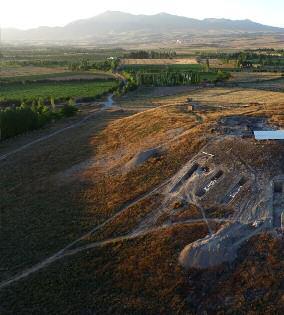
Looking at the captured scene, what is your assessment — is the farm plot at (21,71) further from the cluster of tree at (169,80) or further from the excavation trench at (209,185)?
the excavation trench at (209,185)

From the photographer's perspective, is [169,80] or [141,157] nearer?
[141,157]

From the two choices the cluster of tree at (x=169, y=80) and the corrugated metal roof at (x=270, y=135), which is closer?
the corrugated metal roof at (x=270, y=135)

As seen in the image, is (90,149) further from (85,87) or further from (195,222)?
(85,87)

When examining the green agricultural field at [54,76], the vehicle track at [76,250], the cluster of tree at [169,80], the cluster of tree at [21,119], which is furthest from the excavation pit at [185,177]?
the green agricultural field at [54,76]

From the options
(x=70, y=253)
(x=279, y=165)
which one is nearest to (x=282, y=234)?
(x=279, y=165)

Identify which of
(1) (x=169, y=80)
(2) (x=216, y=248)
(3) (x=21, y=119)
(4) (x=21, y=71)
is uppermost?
(4) (x=21, y=71)

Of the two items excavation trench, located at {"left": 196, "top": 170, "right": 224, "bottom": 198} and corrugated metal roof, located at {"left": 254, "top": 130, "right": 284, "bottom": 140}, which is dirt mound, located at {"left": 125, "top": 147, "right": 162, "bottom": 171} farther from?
corrugated metal roof, located at {"left": 254, "top": 130, "right": 284, "bottom": 140}

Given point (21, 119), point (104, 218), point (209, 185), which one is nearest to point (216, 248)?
point (209, 185)

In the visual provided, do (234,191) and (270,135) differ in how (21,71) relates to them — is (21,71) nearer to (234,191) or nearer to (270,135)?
(270,135)
